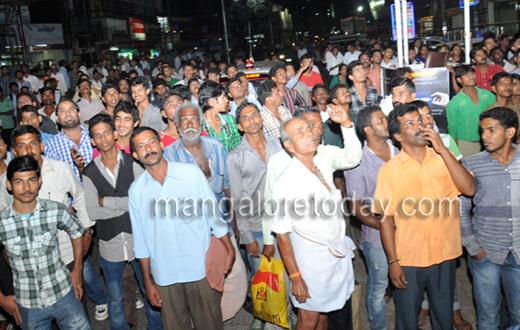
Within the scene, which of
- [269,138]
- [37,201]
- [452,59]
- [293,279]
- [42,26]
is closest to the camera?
[293,279]

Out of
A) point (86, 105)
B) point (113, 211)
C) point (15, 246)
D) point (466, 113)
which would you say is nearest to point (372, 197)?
point (113, 211)

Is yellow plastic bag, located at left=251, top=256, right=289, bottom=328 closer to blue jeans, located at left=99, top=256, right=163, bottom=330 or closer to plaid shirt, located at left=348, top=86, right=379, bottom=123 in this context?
blue jeans, located at left=99, top=256, right=163, bottom=330

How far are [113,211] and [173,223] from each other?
0.98m

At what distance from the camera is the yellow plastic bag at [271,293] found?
399cm

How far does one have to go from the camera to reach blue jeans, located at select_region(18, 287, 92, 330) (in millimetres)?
3625

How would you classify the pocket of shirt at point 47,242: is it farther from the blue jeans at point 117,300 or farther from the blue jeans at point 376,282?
the blue jeans at point 376,282

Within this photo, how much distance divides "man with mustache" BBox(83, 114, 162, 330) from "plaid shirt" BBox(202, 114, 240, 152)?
138cm

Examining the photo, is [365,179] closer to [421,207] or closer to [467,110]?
[421,207]

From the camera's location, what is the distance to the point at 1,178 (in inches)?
175

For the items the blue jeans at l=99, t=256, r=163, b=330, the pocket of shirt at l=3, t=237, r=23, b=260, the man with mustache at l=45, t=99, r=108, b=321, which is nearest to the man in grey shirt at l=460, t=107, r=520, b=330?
the blue jeans at l=99, t=256, r=163, b=330

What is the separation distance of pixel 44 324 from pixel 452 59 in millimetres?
12871

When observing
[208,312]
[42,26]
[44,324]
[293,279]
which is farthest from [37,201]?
[42,26]

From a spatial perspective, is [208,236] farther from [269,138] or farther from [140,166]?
[269,138]

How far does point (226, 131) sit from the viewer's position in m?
5.89
